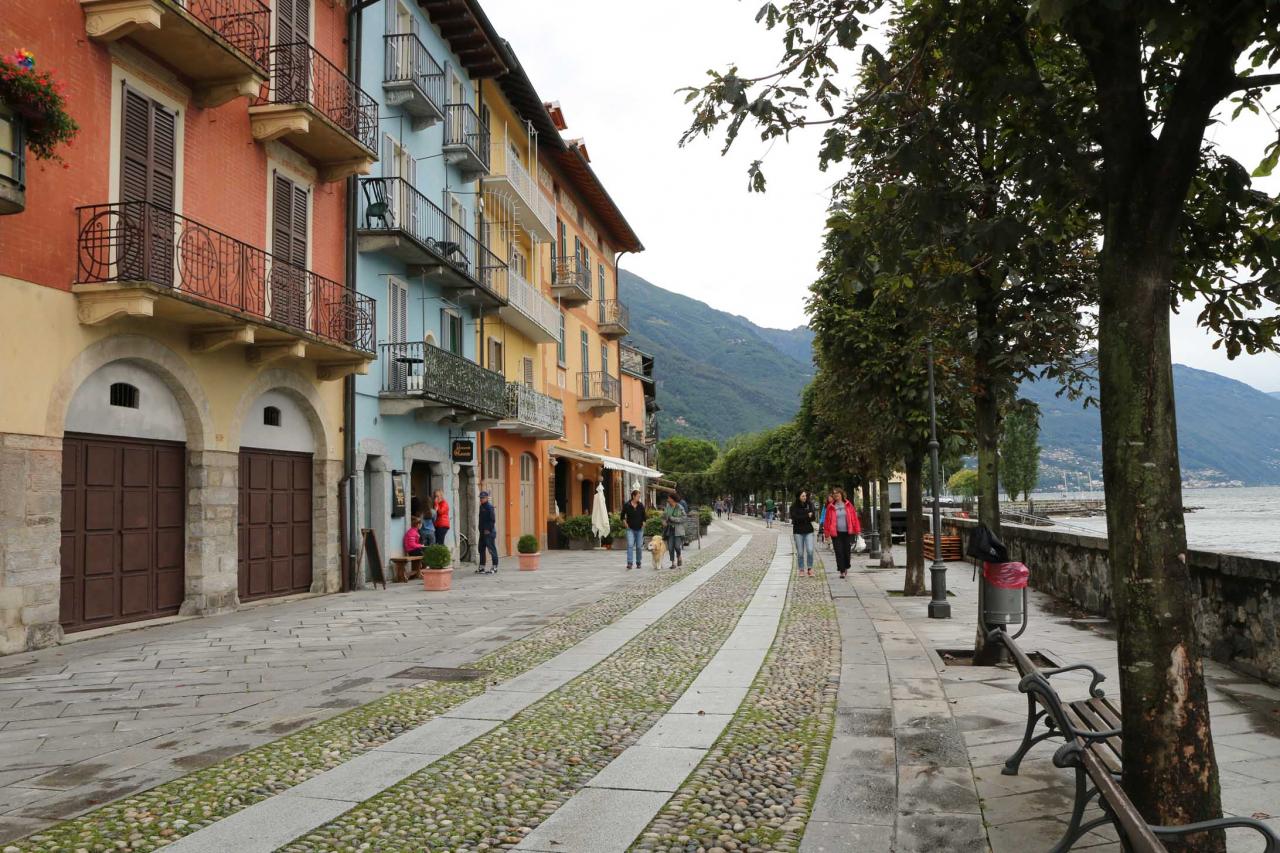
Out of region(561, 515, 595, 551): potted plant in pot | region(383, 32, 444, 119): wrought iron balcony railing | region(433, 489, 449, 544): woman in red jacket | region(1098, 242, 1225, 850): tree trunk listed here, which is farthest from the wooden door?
region(1098, 242, 1225, 850): tree trunk

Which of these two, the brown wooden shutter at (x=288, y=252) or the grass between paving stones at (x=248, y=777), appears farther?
the brown wooden shutter at (x=288, y=252)

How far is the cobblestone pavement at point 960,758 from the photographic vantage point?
4.17 m

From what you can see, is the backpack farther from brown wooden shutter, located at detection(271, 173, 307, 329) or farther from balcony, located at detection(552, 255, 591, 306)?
balcony, located at detection(552, 255, 591, 306)

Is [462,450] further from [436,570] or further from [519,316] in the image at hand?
[436,570]

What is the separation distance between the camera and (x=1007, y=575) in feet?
26.2

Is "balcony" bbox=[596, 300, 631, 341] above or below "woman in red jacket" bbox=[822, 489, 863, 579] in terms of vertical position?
above

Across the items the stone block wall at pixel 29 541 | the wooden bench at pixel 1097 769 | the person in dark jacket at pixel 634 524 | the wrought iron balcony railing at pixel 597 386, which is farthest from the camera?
the wrought iron balcony railing at pixel 597 386

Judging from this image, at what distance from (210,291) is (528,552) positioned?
10144 millimetres

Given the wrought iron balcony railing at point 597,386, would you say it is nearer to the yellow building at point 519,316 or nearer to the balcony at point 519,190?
the yellow building at point 519,316

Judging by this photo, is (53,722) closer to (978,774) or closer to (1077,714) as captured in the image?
(978,774)

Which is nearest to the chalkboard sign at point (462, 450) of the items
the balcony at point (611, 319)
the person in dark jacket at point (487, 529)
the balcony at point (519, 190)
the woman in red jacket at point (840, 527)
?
the person in dark jacket at point (487, 529)

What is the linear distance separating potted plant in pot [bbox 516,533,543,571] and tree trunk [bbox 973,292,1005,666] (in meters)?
12.9

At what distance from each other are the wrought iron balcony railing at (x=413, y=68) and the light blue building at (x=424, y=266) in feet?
0.11

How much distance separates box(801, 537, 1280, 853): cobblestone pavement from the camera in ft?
13.7
